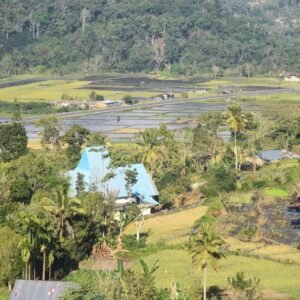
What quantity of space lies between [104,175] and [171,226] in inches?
157

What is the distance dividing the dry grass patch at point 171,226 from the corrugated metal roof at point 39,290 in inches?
405

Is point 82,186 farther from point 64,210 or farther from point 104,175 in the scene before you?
point 64,210

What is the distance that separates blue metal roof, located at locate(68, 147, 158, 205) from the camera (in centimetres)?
3640

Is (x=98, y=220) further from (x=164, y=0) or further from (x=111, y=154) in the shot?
(x=164, y=0)

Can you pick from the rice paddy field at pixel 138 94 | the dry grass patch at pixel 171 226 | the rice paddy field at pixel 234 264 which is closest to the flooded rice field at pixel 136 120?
the rice paddy field at pixel 138 94

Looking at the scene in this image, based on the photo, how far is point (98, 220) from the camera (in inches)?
1220

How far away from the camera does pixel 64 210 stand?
27.9 m

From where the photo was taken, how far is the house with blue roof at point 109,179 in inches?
1422

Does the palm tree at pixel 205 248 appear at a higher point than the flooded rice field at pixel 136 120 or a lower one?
higher

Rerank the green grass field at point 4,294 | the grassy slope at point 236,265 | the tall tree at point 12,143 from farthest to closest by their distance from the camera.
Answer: the tall tree at point 12,143 → the grassy slope at point 236,265 → the green grass field at point 4,294

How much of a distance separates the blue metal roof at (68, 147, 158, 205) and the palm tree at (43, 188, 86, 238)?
261 inches

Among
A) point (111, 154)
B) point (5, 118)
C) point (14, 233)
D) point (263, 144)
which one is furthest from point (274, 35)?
point (14, 233)

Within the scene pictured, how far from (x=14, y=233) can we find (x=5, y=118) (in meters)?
52.6

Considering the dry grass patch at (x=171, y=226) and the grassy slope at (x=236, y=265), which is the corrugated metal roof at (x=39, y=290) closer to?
the grassy slope at (x=236, y=265)
